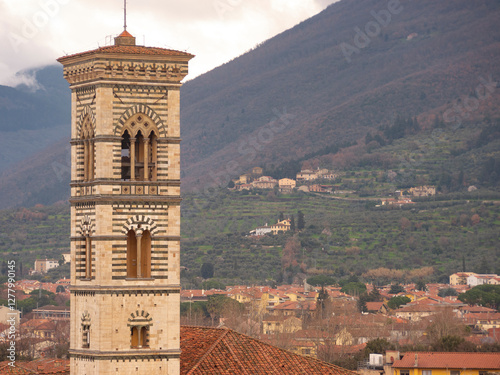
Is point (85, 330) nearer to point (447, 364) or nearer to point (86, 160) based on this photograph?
point (86, 160)

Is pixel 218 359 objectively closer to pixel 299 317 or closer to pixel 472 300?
pixel 299 317

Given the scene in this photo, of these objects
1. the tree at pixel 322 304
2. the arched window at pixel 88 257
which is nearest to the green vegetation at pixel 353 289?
the tree at pixel 322 304

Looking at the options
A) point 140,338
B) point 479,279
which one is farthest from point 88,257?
point 479,279

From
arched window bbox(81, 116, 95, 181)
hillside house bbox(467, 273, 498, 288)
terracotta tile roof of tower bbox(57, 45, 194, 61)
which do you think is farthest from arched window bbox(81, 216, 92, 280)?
hillside house bbox(467, 273, 498, 288)

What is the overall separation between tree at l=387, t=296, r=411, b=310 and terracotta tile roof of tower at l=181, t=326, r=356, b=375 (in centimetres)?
12418

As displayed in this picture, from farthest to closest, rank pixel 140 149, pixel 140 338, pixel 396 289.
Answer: pixel 396 289 → pixel 140 149 → pixel 140 338

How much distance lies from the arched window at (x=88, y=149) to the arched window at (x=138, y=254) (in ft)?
6.58

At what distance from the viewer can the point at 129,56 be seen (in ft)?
114

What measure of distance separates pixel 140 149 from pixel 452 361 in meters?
44.4

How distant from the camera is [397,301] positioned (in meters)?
164

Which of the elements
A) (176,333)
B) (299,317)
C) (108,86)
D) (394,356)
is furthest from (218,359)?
(299,317)

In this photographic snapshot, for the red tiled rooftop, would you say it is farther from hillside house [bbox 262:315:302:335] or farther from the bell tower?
hillside house [bbox 262:315:302:335]

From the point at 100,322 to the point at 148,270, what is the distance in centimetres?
191

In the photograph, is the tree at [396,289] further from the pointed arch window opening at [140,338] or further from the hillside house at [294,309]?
the pointed arch window opening at [140,338]
